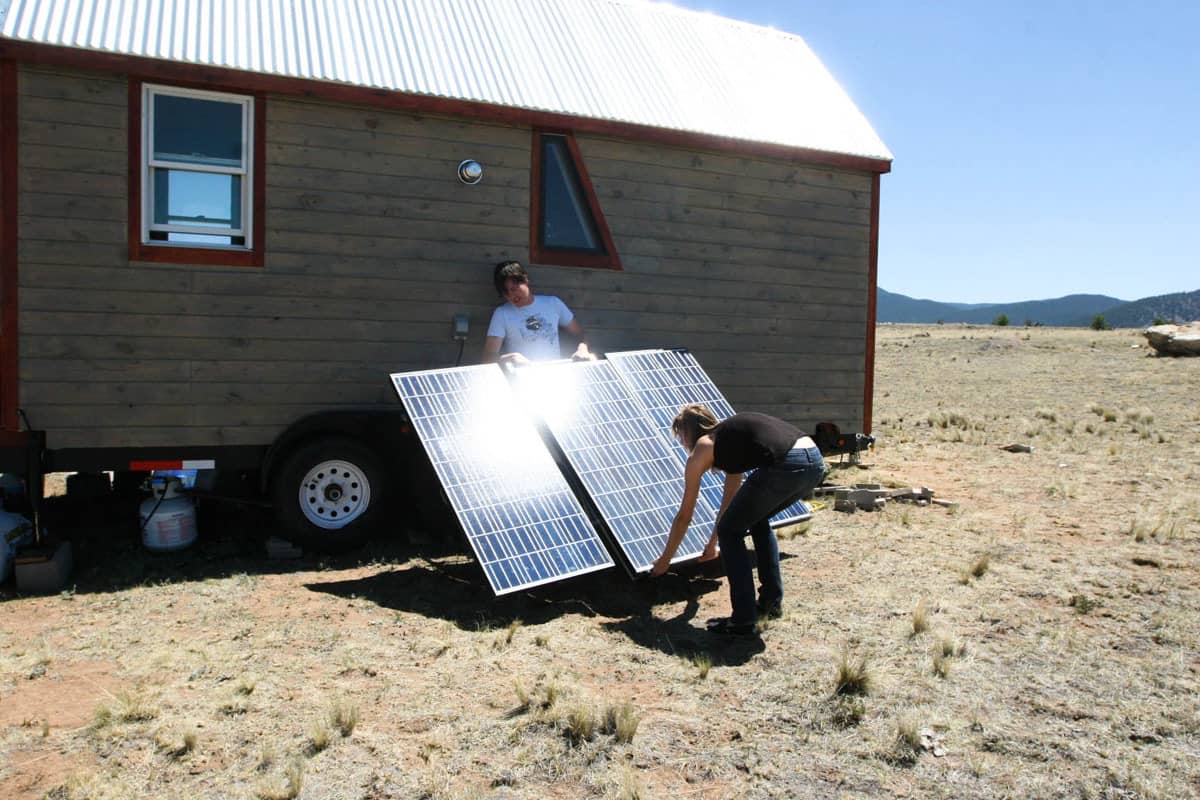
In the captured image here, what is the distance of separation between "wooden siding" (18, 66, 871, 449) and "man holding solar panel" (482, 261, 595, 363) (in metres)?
0.38

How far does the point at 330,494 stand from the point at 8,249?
2872mm

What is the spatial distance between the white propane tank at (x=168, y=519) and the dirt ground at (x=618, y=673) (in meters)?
0.14

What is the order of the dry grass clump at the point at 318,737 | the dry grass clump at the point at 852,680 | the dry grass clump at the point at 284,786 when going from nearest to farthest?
the dry grass clump at the point at 284,786
the dry grass clump at the point at 318,737
the dry grass clump at the point at 852,680

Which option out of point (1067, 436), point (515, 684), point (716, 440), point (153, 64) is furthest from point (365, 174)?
point (1067, 436)

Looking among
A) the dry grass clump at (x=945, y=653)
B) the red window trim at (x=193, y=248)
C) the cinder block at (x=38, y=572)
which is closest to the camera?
the dry grass clump at (x=945, y=653)

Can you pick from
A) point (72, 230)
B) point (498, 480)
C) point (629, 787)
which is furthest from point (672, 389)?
point (72, 230)

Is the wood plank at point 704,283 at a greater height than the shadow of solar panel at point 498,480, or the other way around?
the wood plank at point 704,283

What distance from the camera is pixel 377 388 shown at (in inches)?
313

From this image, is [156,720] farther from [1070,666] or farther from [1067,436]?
[1067,436]

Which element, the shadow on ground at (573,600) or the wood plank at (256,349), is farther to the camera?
the wood plank at (256,349)

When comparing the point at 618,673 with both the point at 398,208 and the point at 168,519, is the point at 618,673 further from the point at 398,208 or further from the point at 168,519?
the point at 398,208

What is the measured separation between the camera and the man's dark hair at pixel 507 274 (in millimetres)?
7953

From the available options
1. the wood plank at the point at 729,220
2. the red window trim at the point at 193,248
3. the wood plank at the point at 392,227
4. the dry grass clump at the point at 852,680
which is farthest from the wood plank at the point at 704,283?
the dry grass clump at the point at 852,680

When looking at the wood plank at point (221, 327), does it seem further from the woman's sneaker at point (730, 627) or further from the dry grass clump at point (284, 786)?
the dry grass clump at point (284, 786)
